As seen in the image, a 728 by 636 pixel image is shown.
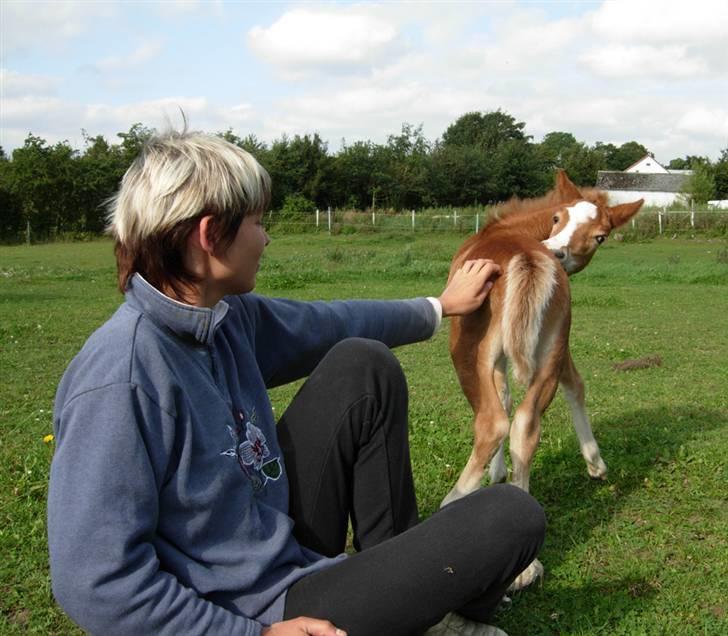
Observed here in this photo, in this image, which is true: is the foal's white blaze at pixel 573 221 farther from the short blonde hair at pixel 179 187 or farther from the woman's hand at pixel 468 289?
the short blonde hair at pixel 179 187

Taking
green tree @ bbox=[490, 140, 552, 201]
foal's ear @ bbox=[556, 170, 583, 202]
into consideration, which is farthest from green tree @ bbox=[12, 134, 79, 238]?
foal's ear @ bbox=[556, 170, 583, 202]

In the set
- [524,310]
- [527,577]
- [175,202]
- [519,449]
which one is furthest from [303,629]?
[524,310]

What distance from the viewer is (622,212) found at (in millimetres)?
4895

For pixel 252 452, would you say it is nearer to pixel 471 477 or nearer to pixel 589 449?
pixel 471 477

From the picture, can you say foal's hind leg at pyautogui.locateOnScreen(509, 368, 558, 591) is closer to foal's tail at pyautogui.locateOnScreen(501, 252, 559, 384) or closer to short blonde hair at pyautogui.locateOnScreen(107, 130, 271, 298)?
foal's tail at pyautogui.locateOnScreen(501, 252, 559, 384)

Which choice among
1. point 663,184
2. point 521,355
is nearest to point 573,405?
point 521,355

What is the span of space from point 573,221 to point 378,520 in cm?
292

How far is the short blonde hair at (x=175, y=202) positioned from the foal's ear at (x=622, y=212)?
3.47 metres

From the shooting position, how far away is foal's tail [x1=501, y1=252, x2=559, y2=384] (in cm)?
348

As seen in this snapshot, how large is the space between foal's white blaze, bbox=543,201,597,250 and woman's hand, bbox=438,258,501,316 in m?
1.40

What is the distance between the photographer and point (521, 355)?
3500 millimetres

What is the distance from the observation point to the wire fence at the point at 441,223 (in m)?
30.0

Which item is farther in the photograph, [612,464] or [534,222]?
[534,222]

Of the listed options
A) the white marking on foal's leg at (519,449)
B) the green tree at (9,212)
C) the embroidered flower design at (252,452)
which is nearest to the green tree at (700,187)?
the green tree at (9,212)
